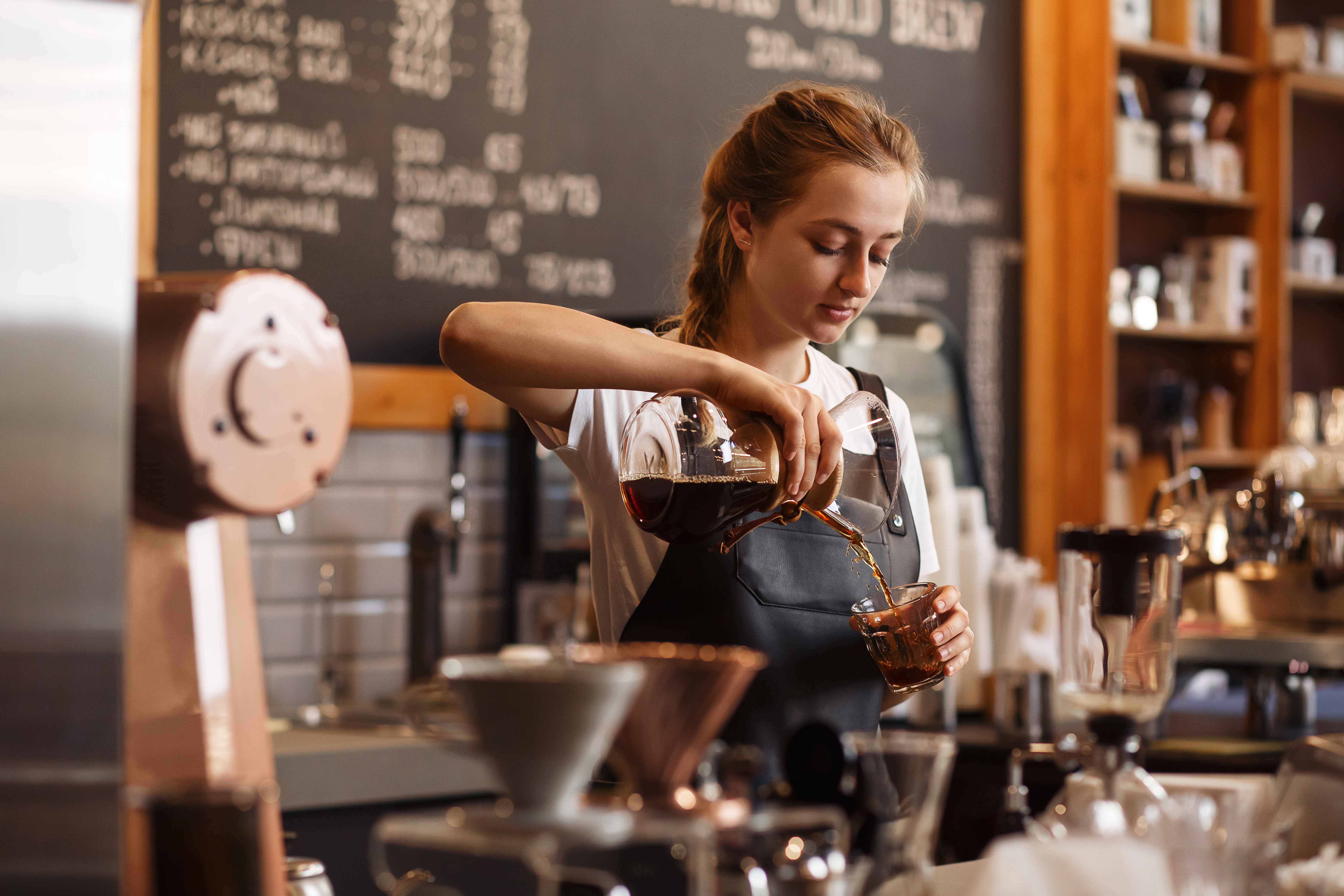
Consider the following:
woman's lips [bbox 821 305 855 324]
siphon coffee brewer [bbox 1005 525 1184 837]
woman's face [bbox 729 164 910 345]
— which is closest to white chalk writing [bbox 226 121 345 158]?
woman's face [bbox 729 164 910 345]

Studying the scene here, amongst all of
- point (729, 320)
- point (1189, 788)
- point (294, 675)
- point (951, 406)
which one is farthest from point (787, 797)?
point (951, 406)

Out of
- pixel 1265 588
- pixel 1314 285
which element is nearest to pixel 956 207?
pixel 1314 285

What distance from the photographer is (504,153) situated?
11.1 ft

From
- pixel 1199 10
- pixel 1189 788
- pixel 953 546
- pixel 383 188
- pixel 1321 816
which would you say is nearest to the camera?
pixel 1189 788

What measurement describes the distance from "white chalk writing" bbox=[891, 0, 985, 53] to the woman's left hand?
9.88ft

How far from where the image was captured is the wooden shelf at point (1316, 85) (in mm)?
4496

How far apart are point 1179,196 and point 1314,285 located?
2.07 ft

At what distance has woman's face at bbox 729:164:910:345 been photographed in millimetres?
1533

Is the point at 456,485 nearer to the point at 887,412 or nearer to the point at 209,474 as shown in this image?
the point at 887,412

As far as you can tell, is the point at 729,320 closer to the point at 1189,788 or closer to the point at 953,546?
the point at 1189,788

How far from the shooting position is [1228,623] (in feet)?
9.00

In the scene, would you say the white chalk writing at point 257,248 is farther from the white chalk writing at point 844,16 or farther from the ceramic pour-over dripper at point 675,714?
the ceramic pour-over dripper at point 675,714

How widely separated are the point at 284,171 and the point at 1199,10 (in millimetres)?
2894

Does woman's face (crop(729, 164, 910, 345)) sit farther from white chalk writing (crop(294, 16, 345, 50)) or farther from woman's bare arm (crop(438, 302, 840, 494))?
white chalk writing (crop(294, 16, 345, 50))
